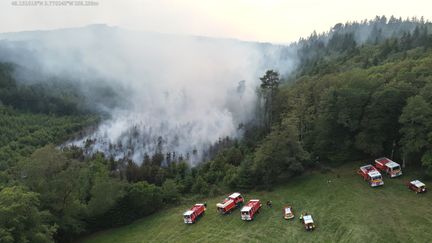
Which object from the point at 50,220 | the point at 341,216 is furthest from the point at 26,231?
the point at 341,216

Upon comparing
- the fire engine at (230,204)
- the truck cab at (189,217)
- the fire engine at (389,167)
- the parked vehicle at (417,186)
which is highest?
the fire engine at (389,167)

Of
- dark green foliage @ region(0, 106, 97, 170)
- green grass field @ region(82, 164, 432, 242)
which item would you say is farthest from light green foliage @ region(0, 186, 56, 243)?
dark green foliage @ region(0, 106, 97, 170)

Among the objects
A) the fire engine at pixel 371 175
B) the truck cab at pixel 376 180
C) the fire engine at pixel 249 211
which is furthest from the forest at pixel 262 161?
the fire engine at pixel 249 211

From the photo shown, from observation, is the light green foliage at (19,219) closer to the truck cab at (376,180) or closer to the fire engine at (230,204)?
the fire engine at (230,204)

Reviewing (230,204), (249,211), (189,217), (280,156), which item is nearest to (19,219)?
(189,217)

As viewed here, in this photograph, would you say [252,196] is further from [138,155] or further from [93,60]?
[93,60]

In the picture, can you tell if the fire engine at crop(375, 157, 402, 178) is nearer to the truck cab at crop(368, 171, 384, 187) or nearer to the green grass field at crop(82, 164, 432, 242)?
the green grass field at crop(82, 164, 432, 242)
